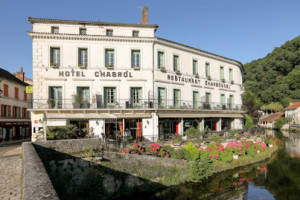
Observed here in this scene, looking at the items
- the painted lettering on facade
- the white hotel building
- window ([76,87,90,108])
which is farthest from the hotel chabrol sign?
the painted lettering on facade

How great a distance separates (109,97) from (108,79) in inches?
68.8

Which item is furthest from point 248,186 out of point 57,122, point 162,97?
point 57,122

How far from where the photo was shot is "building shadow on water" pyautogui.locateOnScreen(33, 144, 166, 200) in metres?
9.75

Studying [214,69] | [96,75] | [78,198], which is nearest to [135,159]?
[78,198]

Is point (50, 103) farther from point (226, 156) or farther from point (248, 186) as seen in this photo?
point (248, 186)

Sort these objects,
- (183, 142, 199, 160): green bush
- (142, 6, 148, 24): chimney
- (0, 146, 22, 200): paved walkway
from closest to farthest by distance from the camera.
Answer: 1. (0, 146, 22, 200): paved walkway
2. (183, 142, 199, 160): green bush
3. (142, 6, 148, 24): chimney

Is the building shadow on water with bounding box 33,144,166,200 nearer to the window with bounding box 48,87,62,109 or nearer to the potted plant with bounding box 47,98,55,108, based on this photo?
the potted plant with bounding box 47,98,55,108

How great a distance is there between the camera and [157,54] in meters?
20.5

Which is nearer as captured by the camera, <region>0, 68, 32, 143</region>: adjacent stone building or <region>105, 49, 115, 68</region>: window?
<region>105, 49, 115, 68</region>: window

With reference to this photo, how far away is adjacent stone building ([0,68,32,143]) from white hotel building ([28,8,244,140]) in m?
10.9

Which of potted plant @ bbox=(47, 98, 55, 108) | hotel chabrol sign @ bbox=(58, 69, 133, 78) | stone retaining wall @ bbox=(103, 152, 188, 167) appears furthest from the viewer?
hotel chabrol sign @ bbox=(58, 69, 133, 78)

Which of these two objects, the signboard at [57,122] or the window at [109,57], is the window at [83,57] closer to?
the window at [109,57]

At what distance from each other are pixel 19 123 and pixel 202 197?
92.0ft

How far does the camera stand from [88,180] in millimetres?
10398
